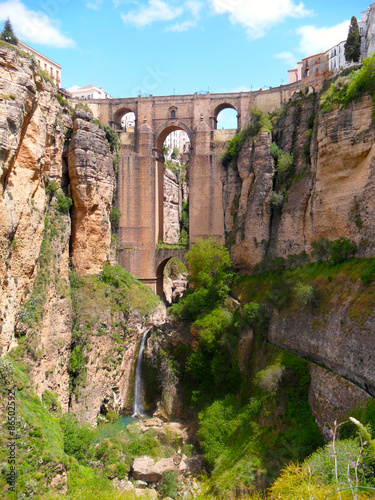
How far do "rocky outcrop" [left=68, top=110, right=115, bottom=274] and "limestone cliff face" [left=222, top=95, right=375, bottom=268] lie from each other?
25.5ft

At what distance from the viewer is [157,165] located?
2995 centimetres

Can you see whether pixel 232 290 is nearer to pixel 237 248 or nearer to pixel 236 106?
pixel 237 248

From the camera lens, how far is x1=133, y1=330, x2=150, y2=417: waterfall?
22047mm

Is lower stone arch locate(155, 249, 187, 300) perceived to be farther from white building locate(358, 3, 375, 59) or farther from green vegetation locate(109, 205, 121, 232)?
white building locate(358, 3, 375, 59)

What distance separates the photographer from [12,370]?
46.0ft

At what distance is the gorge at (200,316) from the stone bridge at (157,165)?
1.28 feet

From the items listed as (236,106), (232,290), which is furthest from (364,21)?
(232,290)

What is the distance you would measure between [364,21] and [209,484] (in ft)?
107

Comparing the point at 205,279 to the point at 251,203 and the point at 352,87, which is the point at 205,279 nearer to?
the point at 251,203

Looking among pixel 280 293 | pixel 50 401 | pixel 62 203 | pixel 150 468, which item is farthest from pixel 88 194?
pixel 150 468

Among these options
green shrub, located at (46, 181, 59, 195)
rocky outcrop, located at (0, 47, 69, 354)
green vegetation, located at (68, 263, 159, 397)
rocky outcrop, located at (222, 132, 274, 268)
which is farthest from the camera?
rocky outcrop, located at (222, 132, 274, 268)

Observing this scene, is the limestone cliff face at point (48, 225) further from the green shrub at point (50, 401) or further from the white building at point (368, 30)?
the white building at point (368, 30)

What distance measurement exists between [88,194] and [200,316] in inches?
360

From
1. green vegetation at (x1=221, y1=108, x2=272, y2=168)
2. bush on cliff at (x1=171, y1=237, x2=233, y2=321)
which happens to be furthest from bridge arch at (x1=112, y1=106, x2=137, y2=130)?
bush on cliff at (x1=171, y1=237, x2=233, y2=321)
